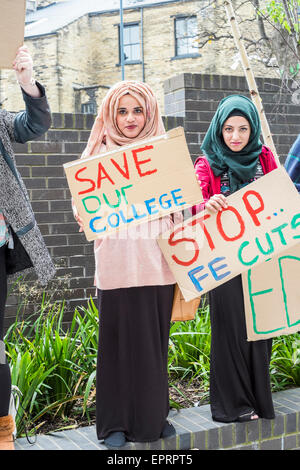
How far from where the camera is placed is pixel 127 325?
9.57 ft

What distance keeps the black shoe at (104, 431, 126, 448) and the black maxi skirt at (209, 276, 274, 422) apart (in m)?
0.55

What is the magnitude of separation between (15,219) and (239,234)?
40.3 inches

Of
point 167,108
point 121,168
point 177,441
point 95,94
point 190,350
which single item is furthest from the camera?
point 95,94

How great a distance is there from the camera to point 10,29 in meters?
2.41

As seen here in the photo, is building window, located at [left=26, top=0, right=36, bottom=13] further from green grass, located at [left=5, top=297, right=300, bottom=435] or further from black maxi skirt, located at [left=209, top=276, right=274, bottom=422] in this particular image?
black maxi skirt, located at [left=209, top=276, right=274, bottom=422]

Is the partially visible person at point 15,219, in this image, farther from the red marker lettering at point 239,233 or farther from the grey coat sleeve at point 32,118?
the red marker lettering at point 239,233

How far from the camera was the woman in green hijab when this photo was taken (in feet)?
10.00

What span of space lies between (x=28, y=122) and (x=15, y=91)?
26723 millimetres

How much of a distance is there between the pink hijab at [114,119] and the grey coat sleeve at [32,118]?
0.30 meters

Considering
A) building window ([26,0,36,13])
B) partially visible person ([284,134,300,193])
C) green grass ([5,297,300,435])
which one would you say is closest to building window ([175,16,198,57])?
building window ([26,0,36,13])

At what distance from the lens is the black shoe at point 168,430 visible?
3.02 metres

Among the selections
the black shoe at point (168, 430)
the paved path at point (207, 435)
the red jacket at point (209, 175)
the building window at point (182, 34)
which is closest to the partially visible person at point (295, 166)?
the red jacket at point (209, 175)
